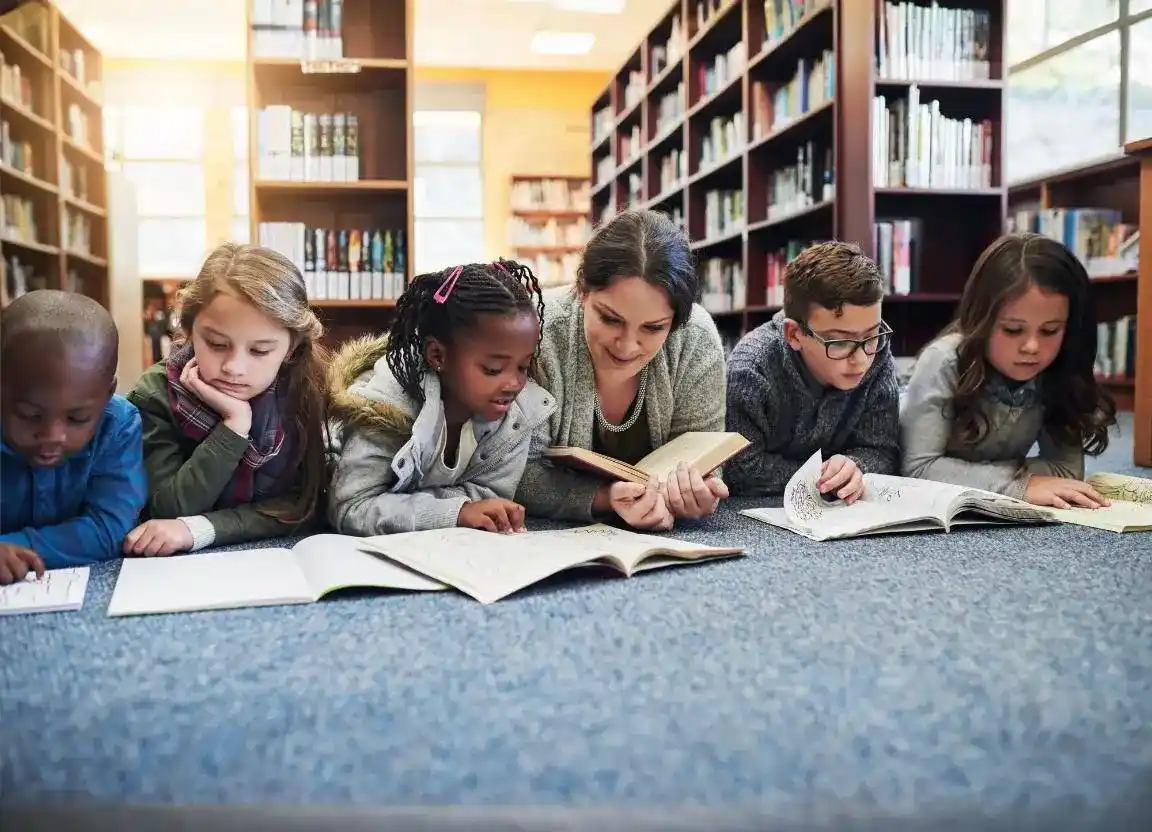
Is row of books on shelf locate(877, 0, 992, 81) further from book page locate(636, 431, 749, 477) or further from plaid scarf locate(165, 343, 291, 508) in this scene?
plaid scarf locate(165, 343, 291, 508)

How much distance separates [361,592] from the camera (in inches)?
42.4

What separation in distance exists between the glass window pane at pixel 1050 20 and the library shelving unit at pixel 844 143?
164 centimetres

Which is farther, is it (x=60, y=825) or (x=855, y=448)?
(x=855, y=448)

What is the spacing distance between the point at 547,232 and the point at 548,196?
0.32 m

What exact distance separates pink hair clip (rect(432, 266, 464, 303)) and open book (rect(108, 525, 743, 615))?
33 cm

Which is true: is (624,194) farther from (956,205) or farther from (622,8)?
(956,205)

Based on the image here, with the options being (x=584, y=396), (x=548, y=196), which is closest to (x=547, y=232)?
(x=548, y=196)

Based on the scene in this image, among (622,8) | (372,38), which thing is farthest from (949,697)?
(622,8)

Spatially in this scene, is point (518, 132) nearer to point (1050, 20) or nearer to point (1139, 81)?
point (1050, 20)

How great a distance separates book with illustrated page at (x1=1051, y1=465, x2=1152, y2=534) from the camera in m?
1.47

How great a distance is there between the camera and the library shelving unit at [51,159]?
4.56 metres

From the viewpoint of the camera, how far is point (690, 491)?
1.44m

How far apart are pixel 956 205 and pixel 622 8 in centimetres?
399

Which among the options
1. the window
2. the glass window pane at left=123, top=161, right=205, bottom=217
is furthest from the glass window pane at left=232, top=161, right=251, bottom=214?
the window
